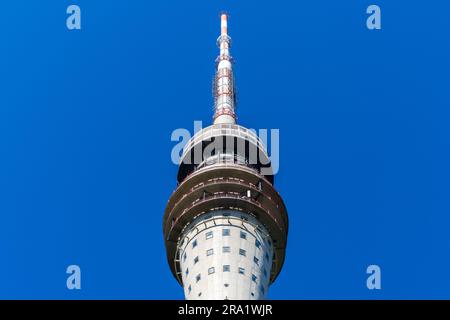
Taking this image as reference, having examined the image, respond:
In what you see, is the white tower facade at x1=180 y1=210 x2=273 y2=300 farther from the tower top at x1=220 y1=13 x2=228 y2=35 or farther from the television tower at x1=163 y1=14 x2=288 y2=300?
the tower top at x1=220 y1=13 x2=228 y2=35

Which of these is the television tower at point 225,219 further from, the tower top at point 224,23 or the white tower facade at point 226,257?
the tower top at point 224,23

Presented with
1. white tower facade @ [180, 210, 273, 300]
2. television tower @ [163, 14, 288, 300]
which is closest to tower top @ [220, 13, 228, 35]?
television tower @ [163, 14, 288, 300]

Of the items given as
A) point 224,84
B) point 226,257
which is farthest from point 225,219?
point 224,84

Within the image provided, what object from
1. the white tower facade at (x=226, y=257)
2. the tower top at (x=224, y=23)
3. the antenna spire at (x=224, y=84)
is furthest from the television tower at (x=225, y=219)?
the tower top at (x=224, y=23)

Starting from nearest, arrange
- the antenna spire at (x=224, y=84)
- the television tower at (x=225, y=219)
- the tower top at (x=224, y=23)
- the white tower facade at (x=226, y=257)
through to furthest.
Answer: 1. the white tower facade at (x=226, y=257)
2. the television tower at (x=225, y=219)
3. the antenna spire at (x=224, y=84)
4. the tower top at (x=224, y=23)
